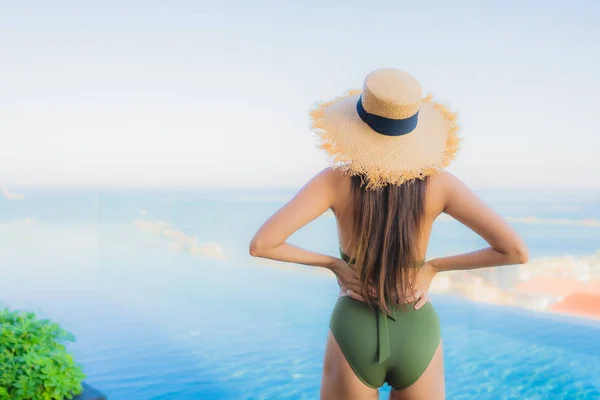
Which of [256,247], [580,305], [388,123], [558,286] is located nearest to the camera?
[388,123]

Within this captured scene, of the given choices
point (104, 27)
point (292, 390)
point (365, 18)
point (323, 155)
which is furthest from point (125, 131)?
point (323, 155)

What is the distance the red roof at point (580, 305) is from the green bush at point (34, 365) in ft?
18.8

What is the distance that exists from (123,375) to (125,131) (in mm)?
5601

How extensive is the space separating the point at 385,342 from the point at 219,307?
527 centimetres

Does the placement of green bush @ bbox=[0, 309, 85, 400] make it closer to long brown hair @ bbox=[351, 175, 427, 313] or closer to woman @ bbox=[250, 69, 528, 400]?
woman @ bbox=[250, 69, 528, 400]

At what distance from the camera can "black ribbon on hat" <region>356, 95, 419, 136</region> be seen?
3.92 ft

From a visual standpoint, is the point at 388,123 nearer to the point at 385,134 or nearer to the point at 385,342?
the point at 385,134

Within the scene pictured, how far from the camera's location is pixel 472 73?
891 centimetres

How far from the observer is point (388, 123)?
1.19 m

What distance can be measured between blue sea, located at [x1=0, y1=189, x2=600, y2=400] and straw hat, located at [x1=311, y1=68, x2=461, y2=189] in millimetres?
3388

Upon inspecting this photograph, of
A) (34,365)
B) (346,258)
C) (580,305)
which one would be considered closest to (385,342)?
(346,258)

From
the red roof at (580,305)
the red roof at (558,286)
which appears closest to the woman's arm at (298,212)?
the red roof at (580,305)

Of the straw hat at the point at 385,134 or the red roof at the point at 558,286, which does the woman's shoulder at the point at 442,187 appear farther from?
the red roof at the point at 558,286

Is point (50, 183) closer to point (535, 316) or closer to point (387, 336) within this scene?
point (535, 316)
